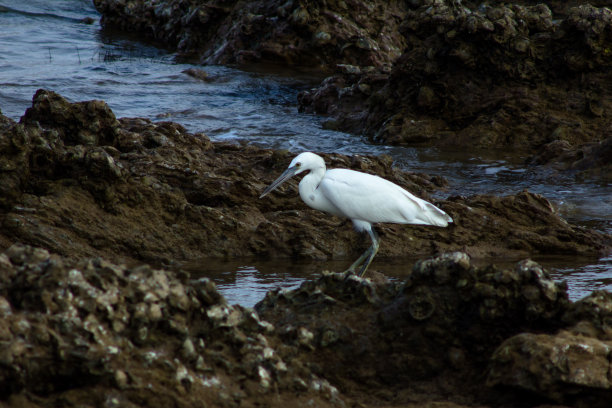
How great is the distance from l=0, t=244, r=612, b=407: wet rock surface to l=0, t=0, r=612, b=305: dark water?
4.92 feet

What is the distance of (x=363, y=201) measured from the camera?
570 cm

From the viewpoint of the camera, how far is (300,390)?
103 inches

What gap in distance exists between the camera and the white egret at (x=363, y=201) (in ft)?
18.7

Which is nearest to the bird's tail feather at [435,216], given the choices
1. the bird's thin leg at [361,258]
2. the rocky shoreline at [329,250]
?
the rocky shoreline at [329,250]

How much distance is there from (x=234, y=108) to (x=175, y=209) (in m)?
7.83

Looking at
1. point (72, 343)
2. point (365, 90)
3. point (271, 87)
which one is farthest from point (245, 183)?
point (271, 87)

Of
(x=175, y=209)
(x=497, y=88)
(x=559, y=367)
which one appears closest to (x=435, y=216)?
(x=175, y=209)

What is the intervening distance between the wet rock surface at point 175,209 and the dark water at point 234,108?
0.30 metres

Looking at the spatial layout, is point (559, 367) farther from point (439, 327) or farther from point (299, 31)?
point (299, 31)

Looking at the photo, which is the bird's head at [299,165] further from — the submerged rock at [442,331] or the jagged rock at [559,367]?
the jagged rock at [559,367]

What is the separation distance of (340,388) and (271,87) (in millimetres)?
12249

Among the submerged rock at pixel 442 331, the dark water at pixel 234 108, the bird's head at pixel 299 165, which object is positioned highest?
the submerged rock at pixel 442 331

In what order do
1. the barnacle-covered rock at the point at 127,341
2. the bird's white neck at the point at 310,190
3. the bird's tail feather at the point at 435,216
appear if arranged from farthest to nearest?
the bird's white neck at the point at 310,190, the bird's tail feather at the point at 435,216, the barnacle-covered rock at the point at 127,341

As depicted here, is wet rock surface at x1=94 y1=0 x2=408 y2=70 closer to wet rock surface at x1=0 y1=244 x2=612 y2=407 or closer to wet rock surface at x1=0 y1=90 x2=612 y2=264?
wet rock surface at x1=0 y1=90 x2=612 y2=264
